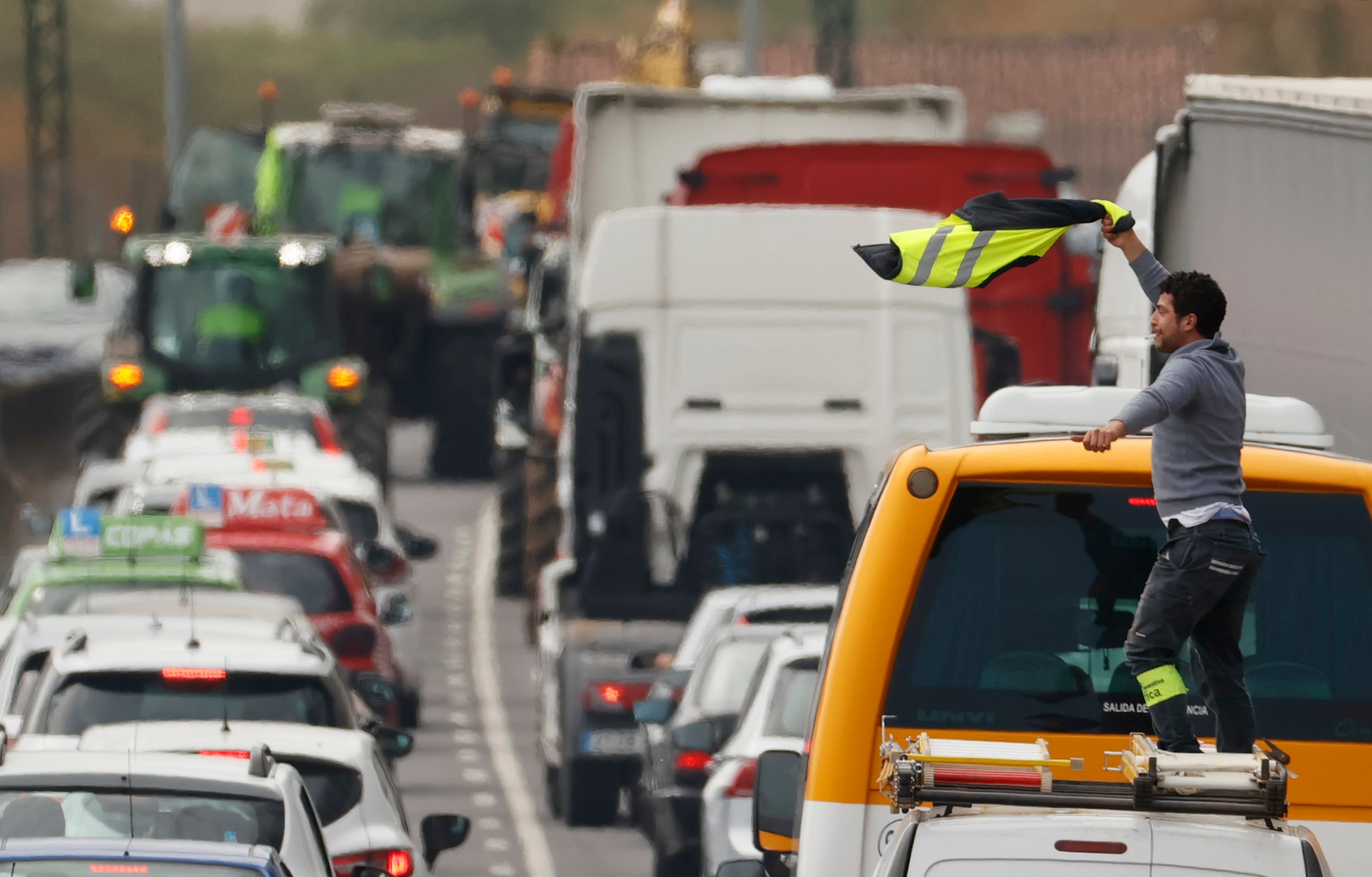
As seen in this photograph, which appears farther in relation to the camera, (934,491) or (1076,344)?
(1076,344)

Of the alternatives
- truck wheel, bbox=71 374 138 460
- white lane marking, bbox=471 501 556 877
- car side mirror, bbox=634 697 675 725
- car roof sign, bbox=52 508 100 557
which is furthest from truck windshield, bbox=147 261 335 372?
car side mirror, bbox=634 697 675 725

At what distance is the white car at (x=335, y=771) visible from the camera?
10.9 m

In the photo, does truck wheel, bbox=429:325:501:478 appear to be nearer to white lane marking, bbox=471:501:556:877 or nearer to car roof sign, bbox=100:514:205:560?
white lane marking, bbox=471:501:556:877

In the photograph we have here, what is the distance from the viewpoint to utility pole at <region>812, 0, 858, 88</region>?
5266 centimetres

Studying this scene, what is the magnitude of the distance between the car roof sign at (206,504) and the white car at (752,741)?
7.93 metres

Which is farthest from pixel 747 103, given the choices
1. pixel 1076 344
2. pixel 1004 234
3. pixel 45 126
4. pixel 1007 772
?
pixel 45 126

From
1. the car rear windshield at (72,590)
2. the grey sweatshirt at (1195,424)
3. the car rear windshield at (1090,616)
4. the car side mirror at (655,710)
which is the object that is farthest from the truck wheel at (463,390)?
the grey sweatshirt at (1195,424)

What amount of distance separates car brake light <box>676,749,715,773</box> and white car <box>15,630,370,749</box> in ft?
9.25

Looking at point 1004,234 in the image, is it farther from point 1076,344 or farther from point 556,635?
point 1076,344

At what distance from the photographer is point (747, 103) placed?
2514 centimetres

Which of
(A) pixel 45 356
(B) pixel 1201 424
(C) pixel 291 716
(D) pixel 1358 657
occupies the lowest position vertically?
(A) pixel 45 356

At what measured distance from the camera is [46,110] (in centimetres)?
6184

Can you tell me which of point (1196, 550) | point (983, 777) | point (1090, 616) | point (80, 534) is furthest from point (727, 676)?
point (983, 777)

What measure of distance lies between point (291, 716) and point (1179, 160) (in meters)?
4.68
